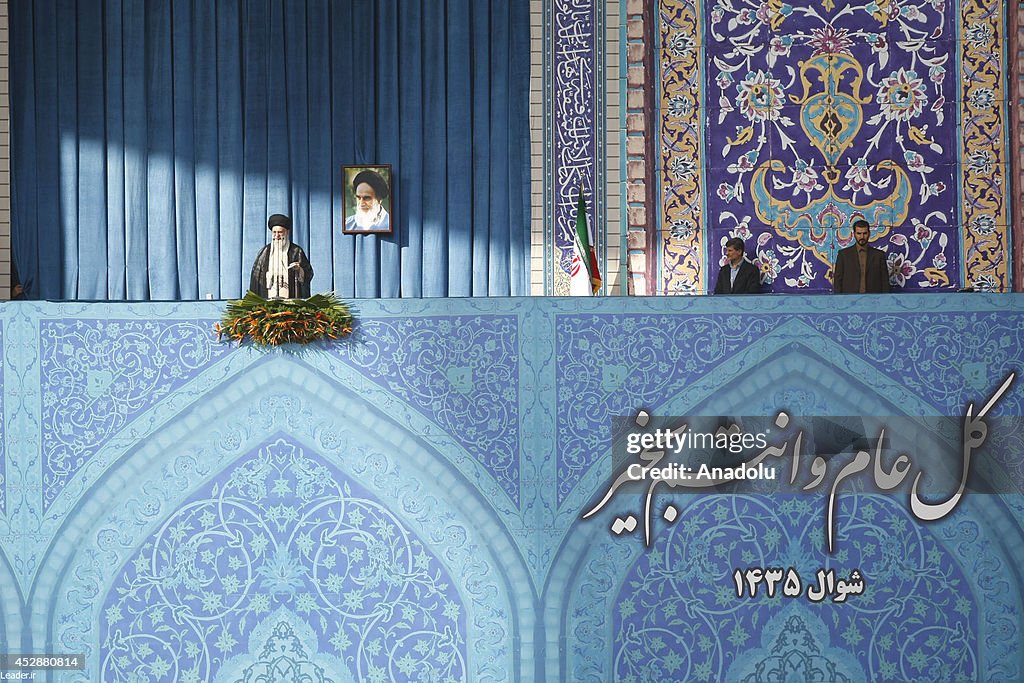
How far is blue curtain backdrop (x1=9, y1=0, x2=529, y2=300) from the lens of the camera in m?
8.12

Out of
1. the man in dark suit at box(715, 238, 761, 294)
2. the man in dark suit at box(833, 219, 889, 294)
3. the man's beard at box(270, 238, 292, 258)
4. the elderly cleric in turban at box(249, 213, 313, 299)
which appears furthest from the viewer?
the man in dark suit at box(715, 238, 761, 294)

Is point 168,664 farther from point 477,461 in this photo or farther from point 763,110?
point 763,110

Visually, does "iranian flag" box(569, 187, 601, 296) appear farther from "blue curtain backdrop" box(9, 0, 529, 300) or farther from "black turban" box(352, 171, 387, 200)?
"black turban" box(352, 171, 387, 200)

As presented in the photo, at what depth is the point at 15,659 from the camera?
3609 millimetres

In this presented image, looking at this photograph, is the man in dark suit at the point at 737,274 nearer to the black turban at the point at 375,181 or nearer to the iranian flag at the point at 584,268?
the iranian flag at the point at 584,268

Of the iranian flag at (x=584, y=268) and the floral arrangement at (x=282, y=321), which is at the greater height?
the iranian flag at (x=584, y=268)

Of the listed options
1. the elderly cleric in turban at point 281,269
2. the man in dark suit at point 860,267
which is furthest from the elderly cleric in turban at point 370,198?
the man in dark suit at point 860,267

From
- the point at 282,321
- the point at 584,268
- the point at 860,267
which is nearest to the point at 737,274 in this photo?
the point at 860,267

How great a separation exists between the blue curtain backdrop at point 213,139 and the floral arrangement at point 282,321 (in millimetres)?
4493

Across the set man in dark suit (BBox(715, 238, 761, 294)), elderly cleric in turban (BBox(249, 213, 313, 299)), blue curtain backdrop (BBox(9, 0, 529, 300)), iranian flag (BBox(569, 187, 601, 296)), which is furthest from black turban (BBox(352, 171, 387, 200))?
man in dark suit (BBox(715, 238, 761, 294))

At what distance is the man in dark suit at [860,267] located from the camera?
7293 millimetres

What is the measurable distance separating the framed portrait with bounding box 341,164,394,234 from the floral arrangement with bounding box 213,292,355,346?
4513 millimetres

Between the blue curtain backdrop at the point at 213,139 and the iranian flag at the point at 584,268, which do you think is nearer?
the iranian flag at the point at 584,268

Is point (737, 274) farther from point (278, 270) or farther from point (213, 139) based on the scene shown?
point (213, 139)
